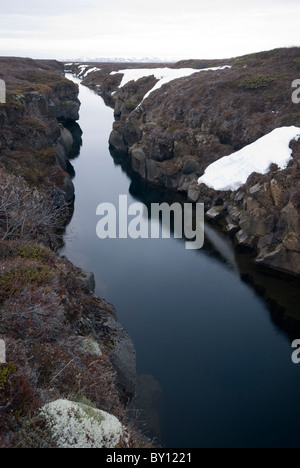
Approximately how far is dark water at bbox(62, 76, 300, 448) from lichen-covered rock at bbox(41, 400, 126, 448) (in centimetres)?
756

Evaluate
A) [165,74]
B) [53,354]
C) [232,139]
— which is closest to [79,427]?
[53,354]

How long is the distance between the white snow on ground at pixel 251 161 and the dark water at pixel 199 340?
7199 mm

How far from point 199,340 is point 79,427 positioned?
1317 cm

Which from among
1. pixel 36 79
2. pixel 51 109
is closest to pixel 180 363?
pixel 51 109

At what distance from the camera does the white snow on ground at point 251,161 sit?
34.7 meters

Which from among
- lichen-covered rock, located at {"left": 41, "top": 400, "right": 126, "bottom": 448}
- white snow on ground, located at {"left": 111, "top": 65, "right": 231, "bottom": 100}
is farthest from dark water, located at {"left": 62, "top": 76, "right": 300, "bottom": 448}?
white snow on ground, located at {"left": 111, "top": 65, "right": 231, "bottom": 100}

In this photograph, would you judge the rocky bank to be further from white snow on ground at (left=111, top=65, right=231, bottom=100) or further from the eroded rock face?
white snow on ground at (left=111, top=65, right=231, bottom=100)

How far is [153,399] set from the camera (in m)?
17.5

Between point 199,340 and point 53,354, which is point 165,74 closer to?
point 199,340

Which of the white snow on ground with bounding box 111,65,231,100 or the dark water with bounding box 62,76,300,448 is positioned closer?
the dark water with bounding box 62,76,300,448

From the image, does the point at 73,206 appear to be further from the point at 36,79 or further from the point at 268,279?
the point at 36,79

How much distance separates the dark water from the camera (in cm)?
1634

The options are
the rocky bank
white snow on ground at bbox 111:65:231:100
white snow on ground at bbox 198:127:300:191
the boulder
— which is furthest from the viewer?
white snow on ground at bbox 111:65:231:100

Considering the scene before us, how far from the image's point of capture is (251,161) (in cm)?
3706
